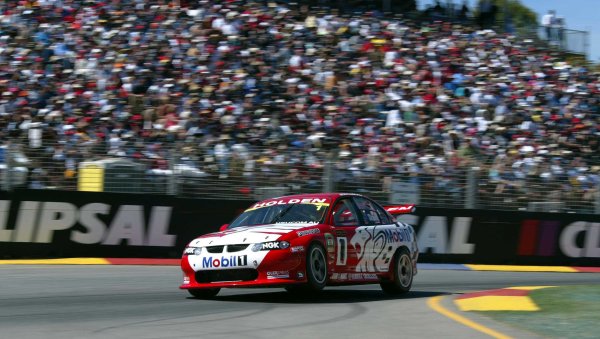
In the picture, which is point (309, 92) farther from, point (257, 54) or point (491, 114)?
point (491, 114)

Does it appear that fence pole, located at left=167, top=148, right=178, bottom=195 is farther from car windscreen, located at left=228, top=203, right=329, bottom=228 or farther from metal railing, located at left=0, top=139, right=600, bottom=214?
car windscreen, located at left=228, top=203, right=329, bottom=228

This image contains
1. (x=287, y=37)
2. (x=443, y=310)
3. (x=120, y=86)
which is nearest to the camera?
(x=443, y=310)

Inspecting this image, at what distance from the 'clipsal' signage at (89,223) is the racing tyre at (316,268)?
7468mm

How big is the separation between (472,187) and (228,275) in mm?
10981

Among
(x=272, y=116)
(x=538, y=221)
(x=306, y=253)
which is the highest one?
(x=306, y=253)

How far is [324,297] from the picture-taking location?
11.3 meters

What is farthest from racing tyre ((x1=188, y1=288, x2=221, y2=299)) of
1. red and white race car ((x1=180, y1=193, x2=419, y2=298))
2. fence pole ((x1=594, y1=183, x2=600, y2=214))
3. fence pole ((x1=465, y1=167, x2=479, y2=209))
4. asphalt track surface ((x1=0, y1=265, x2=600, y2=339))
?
fence pole ((x1=594, y1=183, x2=600, y2=214))

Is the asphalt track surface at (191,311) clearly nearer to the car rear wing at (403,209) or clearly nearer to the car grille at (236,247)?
the car grille at (236,247)

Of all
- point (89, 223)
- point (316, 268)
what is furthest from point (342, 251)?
point (89, 223)

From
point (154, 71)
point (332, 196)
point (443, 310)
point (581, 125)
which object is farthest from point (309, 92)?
point (443, 310)

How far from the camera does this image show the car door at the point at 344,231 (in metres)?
11.1

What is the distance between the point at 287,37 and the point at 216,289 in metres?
15.6

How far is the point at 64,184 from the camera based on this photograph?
55.4 ft

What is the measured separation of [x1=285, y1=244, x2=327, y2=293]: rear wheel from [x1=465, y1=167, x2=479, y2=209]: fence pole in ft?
33.4
